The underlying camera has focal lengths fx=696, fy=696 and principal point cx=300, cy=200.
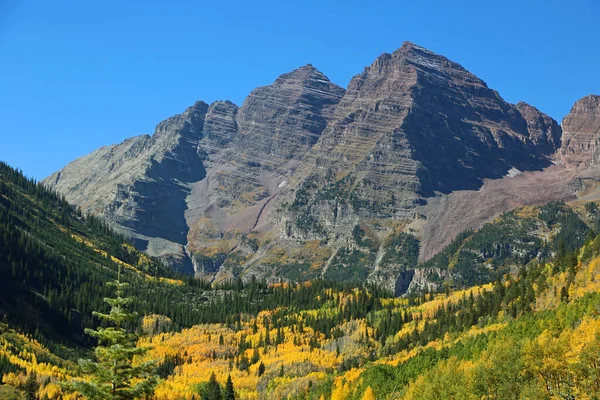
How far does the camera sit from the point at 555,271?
Answer: 19500 cm

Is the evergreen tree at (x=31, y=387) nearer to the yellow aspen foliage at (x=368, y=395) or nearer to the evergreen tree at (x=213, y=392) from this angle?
the evergreen tree at (x=213, y=392)

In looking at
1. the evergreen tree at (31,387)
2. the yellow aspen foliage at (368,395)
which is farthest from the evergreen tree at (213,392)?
the yellow aspen foliage at (368,395)

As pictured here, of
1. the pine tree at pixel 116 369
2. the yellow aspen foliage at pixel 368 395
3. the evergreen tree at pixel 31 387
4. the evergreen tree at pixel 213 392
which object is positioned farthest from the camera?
the evergreen tree at pixel 213 392

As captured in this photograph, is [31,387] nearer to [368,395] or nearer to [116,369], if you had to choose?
[368,395]

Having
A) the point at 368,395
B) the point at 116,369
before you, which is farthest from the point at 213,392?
the point at 116,369

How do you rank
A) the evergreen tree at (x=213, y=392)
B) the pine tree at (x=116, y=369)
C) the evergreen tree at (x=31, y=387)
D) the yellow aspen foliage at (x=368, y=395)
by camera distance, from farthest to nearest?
1. the evergreen tree at (x=213, y=392)
2. the yellow aspen foliage at (x=368, y=395)
3. the evergreen tree at (x=31, y=387)
4. the pine tree at (x=116, y=369)

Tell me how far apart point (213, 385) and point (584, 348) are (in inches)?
3989

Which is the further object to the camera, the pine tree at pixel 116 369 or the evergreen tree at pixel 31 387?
the evergreen tree at pixel 31 387

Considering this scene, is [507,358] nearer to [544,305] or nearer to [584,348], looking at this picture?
[584,348]

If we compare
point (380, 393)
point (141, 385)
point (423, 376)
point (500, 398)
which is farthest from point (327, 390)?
point (141, 385)

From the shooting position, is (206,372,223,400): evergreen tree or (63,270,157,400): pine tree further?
(206,372,223,400): evergreen tree

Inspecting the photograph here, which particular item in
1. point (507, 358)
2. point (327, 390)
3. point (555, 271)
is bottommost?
point (327, 390)

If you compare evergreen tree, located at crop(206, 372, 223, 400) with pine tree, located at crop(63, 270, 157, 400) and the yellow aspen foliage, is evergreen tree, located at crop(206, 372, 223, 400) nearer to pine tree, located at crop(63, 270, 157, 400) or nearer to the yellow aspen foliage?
the yellow aspen foliage

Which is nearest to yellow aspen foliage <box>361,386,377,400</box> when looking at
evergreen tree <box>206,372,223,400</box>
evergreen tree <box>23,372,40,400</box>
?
evergreen tree <box>206,372,223,400</box>
